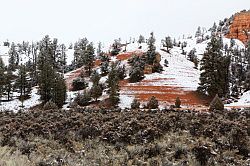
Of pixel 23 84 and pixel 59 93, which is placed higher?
pixel 59 93

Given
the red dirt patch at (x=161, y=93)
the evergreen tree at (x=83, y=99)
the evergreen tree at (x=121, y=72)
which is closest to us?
the red dirt patch at (x=161, y=93)

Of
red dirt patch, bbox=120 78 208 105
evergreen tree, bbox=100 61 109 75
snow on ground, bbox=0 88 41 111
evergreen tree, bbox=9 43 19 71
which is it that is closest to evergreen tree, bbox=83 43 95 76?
evergreen tree, bbox=100 61 109 75

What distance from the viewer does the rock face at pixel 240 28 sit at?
510ft

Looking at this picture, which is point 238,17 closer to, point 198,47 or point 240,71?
point 198,47

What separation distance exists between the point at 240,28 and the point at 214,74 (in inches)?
4228

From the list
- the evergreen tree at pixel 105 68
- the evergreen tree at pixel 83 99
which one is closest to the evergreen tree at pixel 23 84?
the evergreen tree at pixel 105 68

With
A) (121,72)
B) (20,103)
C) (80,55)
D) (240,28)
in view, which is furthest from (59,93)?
(240,28)

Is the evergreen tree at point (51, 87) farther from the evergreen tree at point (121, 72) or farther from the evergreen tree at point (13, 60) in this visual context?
the evergreen tree at point (13, 60)

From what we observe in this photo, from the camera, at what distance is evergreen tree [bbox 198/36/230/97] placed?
197 ft

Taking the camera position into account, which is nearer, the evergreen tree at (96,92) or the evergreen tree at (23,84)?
the evergreen tree at (96,92)

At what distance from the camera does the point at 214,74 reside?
59.8 metres

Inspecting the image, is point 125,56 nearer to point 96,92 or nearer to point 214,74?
point 96,92

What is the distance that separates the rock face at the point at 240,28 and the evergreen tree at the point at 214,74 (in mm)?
96183

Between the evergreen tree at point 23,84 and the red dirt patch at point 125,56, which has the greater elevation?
the red dirt patch at point 125,56
